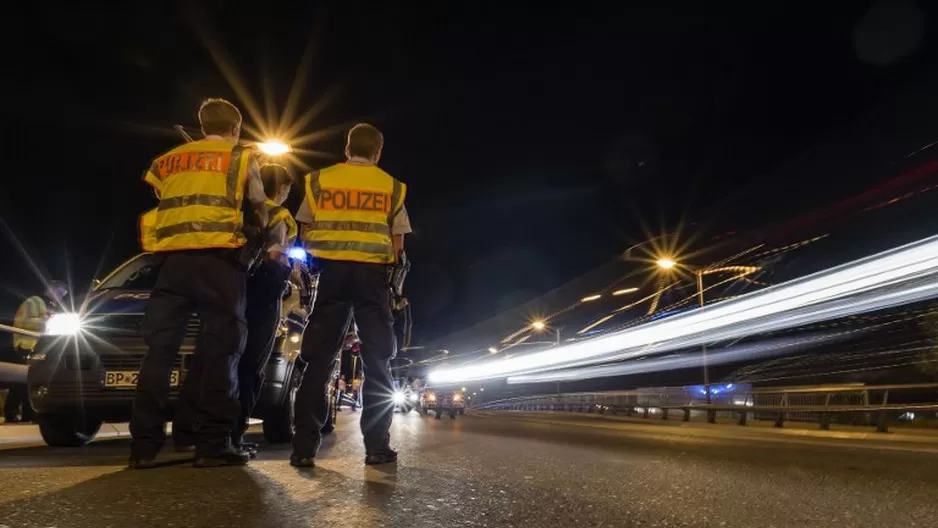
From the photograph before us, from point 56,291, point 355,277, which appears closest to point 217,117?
point 355,277

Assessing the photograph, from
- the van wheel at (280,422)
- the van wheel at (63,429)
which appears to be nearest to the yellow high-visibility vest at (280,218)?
the van wheel at (280,422)

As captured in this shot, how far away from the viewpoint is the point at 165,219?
4215 millimetres

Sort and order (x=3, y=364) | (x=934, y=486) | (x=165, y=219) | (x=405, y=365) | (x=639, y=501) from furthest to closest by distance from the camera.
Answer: (x=3, y=364) → (x=405, y=365) → (x=165, y=219) → (x=934, y=486) → (x=639, y=501)

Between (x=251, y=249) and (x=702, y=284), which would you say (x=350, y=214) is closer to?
(x=251, y=249)

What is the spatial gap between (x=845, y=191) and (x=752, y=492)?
215 feet

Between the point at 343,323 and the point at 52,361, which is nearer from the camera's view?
the point at 343,323

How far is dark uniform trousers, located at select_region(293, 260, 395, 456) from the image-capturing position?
4277mm

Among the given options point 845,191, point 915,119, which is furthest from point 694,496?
point 845,191

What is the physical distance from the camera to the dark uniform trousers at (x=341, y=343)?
428cm

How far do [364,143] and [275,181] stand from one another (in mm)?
1259

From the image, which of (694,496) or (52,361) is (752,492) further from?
(52,361)

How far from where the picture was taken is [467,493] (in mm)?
3041

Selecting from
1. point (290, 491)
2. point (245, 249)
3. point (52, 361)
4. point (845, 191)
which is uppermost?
point (845, 191)

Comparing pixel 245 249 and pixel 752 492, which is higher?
pixel 245 249
